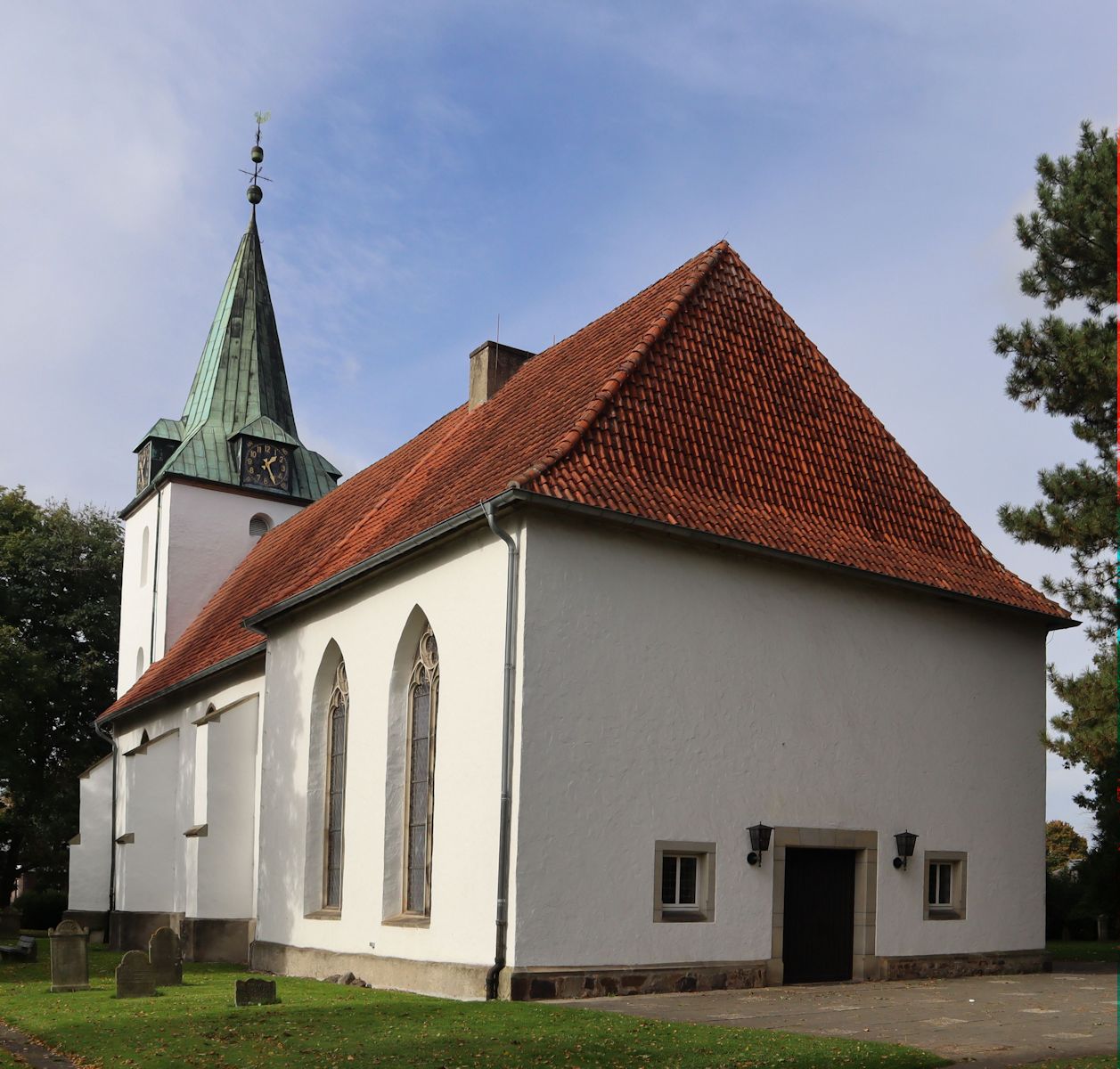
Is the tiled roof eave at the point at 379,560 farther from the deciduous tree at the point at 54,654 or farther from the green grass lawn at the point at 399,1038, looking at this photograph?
the deciduous tree at the point at 54,654

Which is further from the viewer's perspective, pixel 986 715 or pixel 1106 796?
pixel 1106 796

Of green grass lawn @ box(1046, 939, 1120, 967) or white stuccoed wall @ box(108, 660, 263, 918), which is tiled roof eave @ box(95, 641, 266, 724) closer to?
white stuccoed wall @ box(108, 660, 263, 918)

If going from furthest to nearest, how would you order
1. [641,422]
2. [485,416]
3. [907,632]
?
1. [485,416]
2. [907,632]
3. [641,422]

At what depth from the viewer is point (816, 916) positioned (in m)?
16.7

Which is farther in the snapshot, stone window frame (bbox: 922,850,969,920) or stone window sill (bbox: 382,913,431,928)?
stone window frame (bbox: 922,850,969,920)

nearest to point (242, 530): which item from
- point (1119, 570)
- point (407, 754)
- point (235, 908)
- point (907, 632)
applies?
point (235, 908)

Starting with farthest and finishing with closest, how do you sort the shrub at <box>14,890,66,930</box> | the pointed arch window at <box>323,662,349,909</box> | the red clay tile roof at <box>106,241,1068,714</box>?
the shrub at <box>14,890,66,930</box>
the pointed arch window at <box>323,662,349,909</box>
the red clay tile roof at <box>106,241,1068,714</box>

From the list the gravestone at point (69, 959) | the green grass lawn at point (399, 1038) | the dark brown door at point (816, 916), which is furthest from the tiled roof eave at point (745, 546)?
the gravestone at point (69, 959)

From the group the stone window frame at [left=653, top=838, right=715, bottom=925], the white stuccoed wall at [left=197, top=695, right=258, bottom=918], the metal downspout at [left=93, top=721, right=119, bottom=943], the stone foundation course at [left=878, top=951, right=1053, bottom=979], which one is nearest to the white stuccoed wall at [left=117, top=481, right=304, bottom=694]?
the metal downspout at [left=93, top=721, right=119, bottom=943]

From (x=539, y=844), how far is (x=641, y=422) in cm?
550

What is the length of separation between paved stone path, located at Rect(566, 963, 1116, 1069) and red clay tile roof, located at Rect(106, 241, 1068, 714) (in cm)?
521

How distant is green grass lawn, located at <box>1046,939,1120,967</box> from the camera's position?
22734 mm

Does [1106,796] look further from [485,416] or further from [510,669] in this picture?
[510,669]

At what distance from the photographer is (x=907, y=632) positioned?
18.0m
